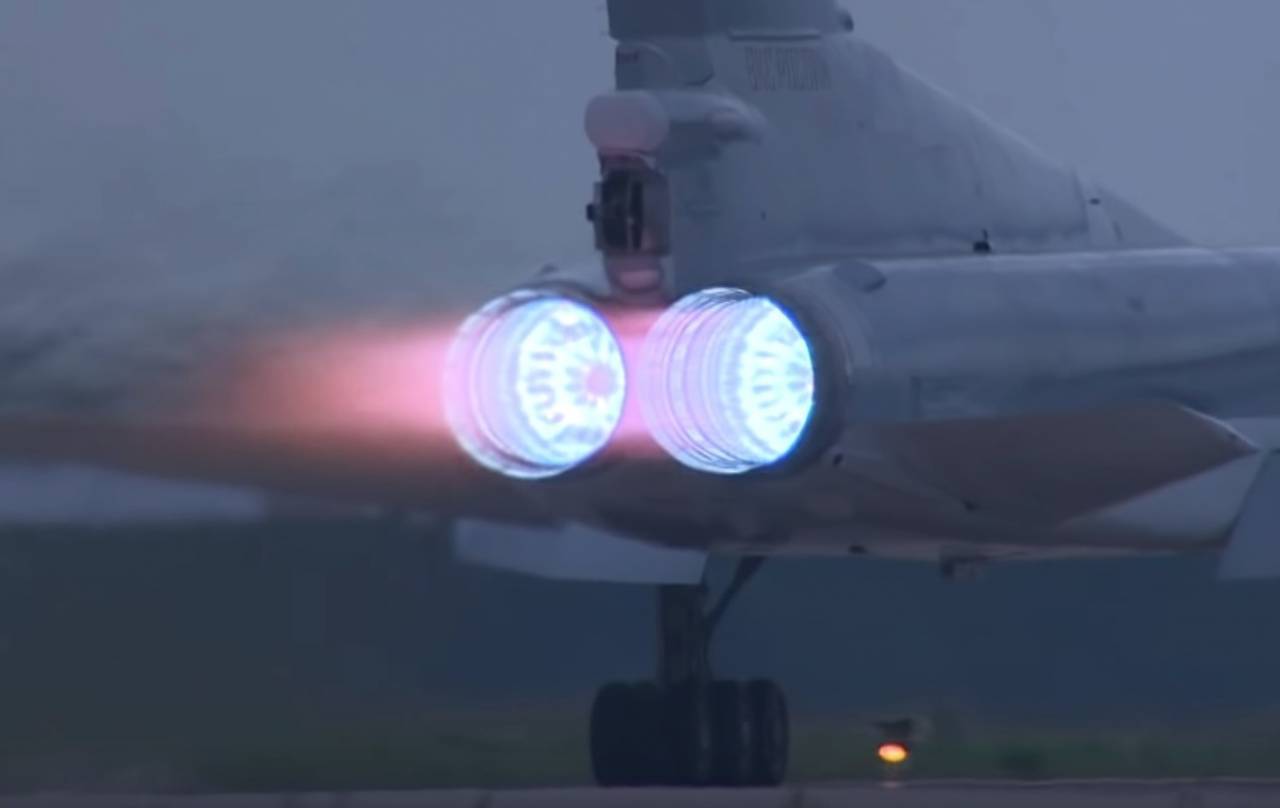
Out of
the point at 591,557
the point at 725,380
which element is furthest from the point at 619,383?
the point at 591,557

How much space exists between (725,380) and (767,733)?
394cm

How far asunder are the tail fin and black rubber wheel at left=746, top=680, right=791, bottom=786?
8.28ft

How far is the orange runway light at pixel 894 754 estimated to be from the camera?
1580 centimetres

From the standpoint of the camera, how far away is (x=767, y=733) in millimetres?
14891

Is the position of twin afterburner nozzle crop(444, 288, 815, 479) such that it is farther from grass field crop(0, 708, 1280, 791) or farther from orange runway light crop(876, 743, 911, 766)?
orange runway light crop(876, 743, 911, 766)

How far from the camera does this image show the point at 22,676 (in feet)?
46.3

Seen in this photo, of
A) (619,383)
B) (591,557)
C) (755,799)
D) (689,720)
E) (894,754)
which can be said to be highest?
(591,557)

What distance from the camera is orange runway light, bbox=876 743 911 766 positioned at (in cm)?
1580

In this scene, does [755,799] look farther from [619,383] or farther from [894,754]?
[894,754]

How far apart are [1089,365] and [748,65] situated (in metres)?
1.60

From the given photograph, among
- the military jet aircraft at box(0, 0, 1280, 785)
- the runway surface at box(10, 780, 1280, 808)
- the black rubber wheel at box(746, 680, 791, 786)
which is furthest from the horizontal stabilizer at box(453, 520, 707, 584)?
the black rubber wheel at box(746, 680, 791, 786)

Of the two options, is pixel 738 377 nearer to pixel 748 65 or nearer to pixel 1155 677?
pixel 748 65

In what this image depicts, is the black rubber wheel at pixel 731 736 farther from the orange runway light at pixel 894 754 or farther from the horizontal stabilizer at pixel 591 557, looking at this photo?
the orange runway light at pixel 894 754

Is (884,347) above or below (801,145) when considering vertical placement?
below
